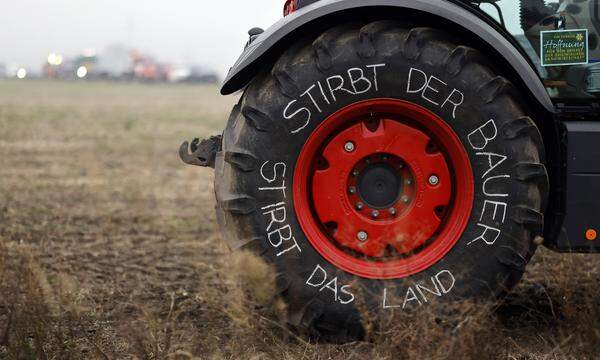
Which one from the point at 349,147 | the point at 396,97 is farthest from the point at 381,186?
the point at 396,97

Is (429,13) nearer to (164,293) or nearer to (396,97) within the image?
(396,97)

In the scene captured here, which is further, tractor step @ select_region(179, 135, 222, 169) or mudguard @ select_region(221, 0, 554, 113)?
tractor step @ select_region(179, 135, 222, 169)

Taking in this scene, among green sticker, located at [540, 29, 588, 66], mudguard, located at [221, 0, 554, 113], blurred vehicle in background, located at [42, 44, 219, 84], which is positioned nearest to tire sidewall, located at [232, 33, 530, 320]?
mudguard, located at [221, 0, 554, 113]

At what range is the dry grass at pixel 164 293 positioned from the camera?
12.0ft

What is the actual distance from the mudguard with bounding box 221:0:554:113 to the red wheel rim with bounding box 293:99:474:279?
1.33 feet

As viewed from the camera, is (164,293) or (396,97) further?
(164,293)

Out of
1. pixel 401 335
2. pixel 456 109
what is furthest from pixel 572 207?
→ pixel 401 335

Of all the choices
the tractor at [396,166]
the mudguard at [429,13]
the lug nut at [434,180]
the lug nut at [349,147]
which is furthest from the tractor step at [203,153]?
the lug nut at [434,180]

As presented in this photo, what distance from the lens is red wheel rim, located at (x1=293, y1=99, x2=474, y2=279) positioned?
3.87 meters

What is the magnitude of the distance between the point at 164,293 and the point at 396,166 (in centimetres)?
192

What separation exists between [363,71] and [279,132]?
1.52ft

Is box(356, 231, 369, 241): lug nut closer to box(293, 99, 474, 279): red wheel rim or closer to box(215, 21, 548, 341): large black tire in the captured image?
box(293, 99, 474, 279): red wheel rim

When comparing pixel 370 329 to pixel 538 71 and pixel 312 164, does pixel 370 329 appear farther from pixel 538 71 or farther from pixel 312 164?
pixel 538 71

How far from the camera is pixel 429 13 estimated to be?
12.5 feet
